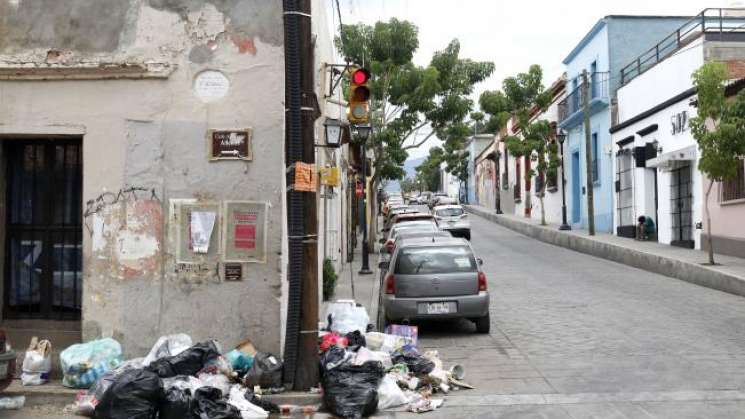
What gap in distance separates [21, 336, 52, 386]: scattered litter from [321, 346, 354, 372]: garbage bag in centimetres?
299

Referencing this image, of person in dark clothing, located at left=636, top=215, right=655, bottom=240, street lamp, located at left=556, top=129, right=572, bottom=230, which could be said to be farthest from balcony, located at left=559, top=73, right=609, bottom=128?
person in dark clothing, located at left=636, top=215, right=655, bottom=240

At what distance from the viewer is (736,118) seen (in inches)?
589

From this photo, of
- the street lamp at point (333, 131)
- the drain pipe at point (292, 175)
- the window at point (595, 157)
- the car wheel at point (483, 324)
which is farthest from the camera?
the window at point (595, 157)

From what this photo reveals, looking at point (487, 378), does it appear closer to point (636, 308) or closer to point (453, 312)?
point (453, 312)

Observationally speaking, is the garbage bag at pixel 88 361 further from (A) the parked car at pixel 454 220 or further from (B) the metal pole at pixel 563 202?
(B) the metal pole at pixel 563 202

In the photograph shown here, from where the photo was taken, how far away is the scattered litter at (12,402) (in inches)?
280

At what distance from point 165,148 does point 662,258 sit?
1429 centimetres

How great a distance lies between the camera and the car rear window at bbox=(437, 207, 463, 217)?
2969 centimetres

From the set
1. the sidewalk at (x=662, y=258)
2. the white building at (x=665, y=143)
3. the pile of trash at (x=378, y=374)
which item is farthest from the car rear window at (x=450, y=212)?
the pile of trash at (x=378, y=374)

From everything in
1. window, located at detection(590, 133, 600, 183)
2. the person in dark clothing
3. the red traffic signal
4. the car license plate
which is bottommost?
the car license plate

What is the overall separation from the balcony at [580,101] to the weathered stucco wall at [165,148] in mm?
22536

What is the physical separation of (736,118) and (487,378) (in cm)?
987

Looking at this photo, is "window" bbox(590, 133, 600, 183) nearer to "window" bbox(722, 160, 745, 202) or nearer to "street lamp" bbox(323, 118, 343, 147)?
"window" bbox(722, 160, 745, 202)

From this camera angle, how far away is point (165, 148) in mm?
8281
